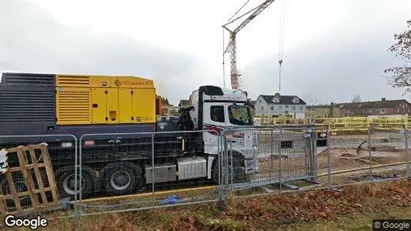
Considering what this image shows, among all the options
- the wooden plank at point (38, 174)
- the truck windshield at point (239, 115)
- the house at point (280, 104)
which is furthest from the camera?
the house at point (280, 104)

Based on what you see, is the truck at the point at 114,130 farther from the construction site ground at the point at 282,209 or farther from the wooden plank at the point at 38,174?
the wooden plank at the point at 38,174

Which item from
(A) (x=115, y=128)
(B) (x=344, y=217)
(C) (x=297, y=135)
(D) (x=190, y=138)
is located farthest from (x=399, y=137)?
(A) (x=115, y=128)

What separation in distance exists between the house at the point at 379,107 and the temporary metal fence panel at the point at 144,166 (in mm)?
101517

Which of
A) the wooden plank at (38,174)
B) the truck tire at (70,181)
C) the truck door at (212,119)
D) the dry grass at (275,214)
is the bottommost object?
the dry grass at (275,214)

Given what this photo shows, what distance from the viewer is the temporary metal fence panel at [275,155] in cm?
941

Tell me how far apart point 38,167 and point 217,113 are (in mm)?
6094

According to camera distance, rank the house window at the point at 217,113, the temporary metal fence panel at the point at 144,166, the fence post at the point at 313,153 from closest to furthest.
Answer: the temporary metal fence panel at the point at 144,166, the fence post at the point at 313,153, the house window at the point at 217,113

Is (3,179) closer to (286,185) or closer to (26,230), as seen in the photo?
(26,230)

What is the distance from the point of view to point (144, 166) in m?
10.9

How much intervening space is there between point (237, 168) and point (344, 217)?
112 inches

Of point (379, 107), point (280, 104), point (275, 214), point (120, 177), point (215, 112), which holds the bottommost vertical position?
point (275, 214)

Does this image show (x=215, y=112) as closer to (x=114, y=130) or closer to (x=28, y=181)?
(x=114, y=130)

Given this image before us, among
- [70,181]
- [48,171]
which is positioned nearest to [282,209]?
[48,171]

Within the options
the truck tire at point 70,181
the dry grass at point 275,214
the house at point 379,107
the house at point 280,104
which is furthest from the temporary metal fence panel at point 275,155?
the house at point 379,107
